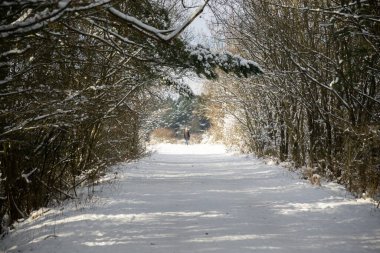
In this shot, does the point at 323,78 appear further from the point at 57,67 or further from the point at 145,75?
the point at 57,67

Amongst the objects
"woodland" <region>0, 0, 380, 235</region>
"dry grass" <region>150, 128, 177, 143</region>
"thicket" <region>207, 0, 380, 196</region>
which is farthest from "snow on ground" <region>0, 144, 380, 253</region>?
"dry grass" <region>150, 128, 177, 143</region>

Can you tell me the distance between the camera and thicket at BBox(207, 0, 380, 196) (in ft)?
26.3

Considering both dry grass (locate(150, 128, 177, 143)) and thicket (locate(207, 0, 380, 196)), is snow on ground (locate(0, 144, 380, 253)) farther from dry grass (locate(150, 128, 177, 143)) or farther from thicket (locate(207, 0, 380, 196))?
dry grass (locate(150, 128, 177, 143))

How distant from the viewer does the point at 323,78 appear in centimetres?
1095

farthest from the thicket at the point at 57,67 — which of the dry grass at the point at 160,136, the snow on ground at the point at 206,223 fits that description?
the dry grass at the point at 160,136

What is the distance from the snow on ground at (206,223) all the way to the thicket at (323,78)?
1.28m

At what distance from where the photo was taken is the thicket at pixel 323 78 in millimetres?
8023

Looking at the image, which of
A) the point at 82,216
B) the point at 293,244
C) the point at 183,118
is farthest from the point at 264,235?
the point at 183,118

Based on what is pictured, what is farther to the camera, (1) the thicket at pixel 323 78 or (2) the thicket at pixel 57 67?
(1) the thicket at pixel 323 78

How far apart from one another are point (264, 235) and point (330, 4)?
21.0 ft

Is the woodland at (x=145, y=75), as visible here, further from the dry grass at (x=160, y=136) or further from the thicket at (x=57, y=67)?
the dry grass at (x=160, y=136)

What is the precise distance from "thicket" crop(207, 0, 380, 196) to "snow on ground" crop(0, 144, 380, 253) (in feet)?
4.19

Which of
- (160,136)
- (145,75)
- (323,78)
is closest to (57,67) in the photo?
(145,75)

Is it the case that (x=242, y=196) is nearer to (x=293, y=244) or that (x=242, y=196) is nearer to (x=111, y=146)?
(x=293, y=244)
